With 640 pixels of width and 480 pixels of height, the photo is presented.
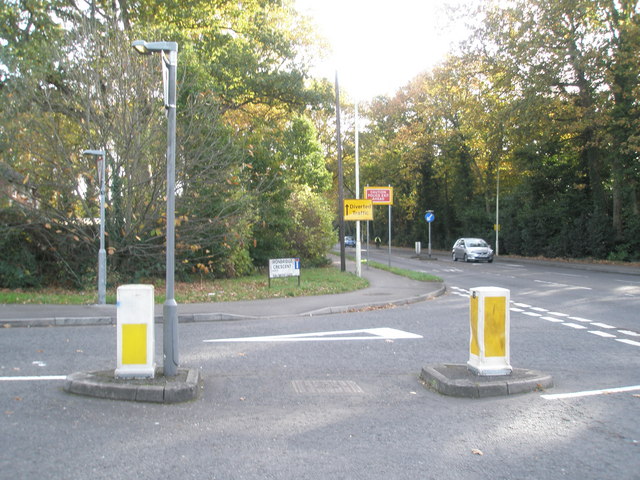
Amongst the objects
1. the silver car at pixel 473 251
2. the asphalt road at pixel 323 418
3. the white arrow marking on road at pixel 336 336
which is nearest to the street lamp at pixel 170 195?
the asphalt road at pixel 323 418

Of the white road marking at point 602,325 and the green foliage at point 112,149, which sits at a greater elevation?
the green foliage at point 112,149

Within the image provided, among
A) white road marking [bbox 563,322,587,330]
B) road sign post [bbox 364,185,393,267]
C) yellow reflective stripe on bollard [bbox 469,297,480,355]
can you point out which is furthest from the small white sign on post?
yellow reflective stripe on bollard [bbox 469,297,480,355]

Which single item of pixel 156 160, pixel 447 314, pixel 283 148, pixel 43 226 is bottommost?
pixel 447 314

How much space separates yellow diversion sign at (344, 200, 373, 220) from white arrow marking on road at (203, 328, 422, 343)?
11616mm

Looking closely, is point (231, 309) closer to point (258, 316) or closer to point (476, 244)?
point (258, 316)

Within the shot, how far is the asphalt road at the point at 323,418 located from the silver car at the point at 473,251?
89.9ft

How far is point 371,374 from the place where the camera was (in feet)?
22.3

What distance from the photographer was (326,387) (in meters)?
6.13

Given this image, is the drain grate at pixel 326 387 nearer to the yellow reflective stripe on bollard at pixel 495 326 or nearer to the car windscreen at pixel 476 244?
the yellow reflective stripe on bollard at pixel 495 326

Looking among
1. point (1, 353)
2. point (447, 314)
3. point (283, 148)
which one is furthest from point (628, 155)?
point (1, 353)

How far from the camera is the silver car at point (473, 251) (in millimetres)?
36094

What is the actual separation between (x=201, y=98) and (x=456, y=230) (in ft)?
137

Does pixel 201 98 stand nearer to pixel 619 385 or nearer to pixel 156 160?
pixel 156 160

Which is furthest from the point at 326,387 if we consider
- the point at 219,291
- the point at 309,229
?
the point at 309,229
